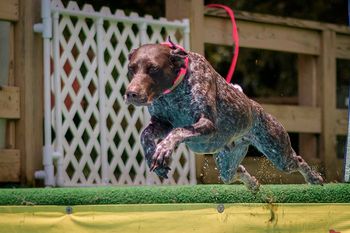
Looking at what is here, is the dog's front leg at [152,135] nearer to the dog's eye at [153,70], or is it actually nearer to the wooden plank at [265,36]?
the dog's eye at [153,70]

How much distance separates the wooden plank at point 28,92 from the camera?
8195 mm

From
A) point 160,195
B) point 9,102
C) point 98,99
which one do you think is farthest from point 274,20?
point 160,195

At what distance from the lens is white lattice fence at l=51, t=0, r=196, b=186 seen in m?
8.64

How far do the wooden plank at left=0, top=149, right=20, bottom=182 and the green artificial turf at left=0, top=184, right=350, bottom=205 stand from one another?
2.59m

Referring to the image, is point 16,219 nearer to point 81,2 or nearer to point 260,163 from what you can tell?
point 260,163

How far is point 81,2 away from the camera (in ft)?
38.3

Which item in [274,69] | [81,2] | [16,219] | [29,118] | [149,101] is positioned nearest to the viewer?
[149,101]

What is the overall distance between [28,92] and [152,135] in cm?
340

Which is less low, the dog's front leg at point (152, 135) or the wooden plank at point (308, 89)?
the wooden plank at point (308, 89)

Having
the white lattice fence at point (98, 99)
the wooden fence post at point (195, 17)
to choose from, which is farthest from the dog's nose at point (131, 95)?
the wooden fence post at point (195, 17)

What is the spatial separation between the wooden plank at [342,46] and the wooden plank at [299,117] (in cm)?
74

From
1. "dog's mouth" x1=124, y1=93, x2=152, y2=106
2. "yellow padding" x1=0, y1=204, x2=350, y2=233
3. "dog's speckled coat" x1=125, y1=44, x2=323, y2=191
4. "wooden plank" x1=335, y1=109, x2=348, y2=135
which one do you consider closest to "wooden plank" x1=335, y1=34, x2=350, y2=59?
"wooden plank" x1=335, y1=109, x2=348, y2=135

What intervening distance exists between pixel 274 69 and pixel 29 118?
8.40m

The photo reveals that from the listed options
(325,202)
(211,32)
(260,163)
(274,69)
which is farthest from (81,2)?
(325,202)
